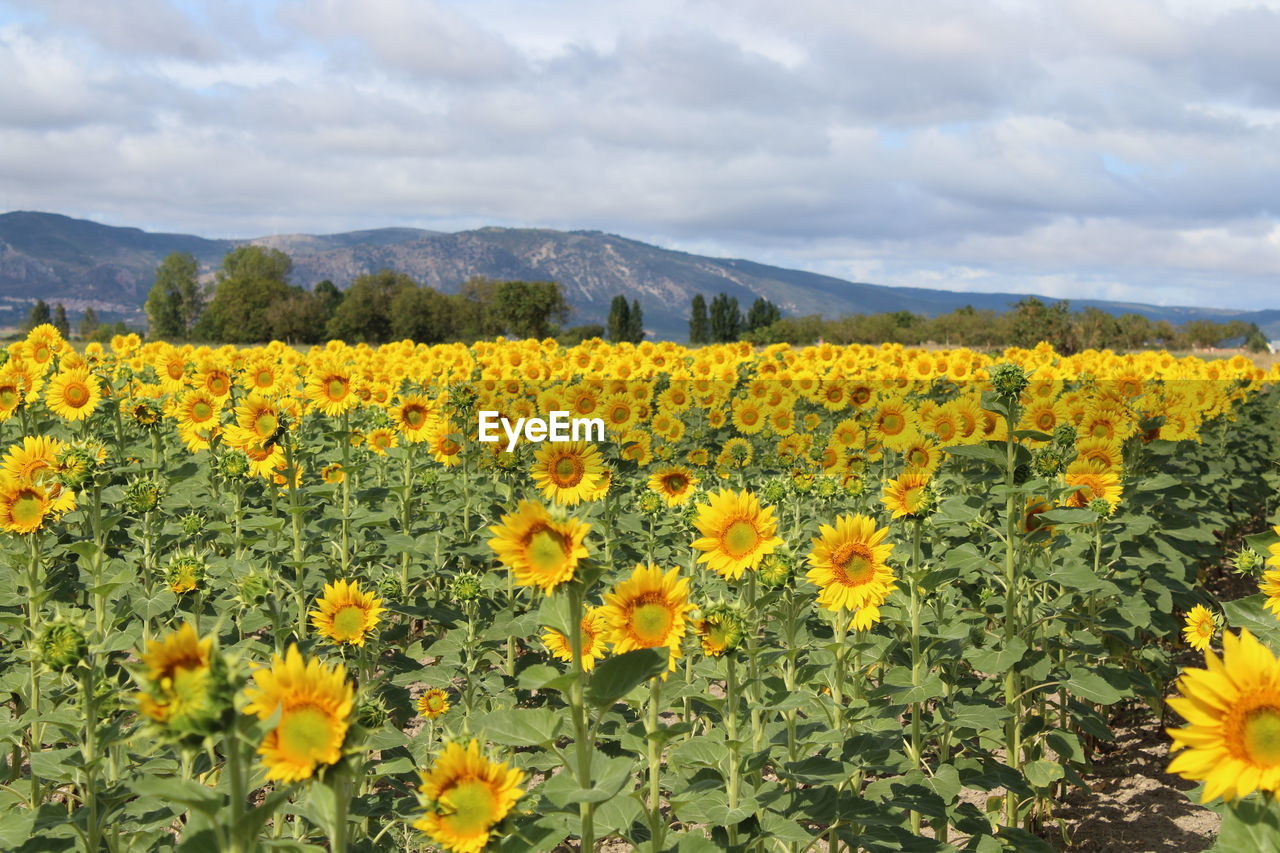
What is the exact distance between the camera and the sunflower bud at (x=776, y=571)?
3.31 metres

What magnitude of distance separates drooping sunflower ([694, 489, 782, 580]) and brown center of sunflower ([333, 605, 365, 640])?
1791mm

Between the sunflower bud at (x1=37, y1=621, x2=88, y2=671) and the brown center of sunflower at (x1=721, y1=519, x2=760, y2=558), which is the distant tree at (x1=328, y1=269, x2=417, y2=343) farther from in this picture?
the brown center of sunflower at (x1=721, y1=519, x2=760, y2=558)

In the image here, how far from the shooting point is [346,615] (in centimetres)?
418

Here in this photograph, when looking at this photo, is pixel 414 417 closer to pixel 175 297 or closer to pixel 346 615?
pixel 346 615

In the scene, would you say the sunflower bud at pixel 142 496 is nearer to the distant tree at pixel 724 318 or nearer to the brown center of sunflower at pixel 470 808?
the brown center of sunflower at pixel 470 808

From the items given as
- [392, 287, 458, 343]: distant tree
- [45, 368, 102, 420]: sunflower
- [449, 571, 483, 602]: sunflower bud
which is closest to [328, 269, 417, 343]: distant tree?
[392, 287, 458, 343]: distant tree

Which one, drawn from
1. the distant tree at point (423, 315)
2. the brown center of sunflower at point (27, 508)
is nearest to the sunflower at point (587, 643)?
the brown center of sunflower at point (27, 508)

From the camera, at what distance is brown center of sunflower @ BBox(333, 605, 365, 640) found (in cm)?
416

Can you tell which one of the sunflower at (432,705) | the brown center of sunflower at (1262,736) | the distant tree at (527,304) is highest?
Result: the distant tree at (527,304)

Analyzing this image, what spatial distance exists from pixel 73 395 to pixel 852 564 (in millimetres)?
6497

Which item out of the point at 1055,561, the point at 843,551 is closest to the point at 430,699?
the point at 843,551

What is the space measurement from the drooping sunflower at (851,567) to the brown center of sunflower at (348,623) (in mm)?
2104

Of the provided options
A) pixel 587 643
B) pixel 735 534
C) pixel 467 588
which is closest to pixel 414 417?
pixel 467 588

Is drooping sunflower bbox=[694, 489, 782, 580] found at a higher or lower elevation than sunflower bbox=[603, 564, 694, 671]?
higher
